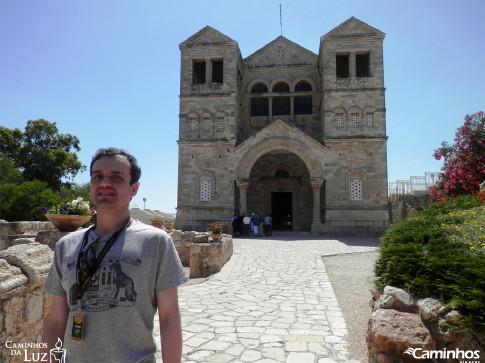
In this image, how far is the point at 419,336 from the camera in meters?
3.44

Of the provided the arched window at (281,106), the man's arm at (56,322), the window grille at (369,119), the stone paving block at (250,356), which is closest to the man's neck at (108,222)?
the man's arm at (56,322)

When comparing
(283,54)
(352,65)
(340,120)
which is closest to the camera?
(340,120)

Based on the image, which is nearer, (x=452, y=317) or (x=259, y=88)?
(x=452, y=317)

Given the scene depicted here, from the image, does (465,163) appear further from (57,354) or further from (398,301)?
(57,354)

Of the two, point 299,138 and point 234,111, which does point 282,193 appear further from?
point 234,111

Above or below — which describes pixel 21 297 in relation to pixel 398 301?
above

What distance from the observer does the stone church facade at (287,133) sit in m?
21.9

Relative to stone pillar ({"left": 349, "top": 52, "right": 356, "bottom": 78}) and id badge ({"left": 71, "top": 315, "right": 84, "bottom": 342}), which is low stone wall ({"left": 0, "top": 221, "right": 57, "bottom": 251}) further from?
stone pillar ({"left": 349, "top": 52, "right": 356, "bottom": 78})

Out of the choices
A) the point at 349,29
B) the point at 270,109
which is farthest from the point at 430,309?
the point at 349,29

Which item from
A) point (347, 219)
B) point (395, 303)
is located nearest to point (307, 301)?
point (395, 303)

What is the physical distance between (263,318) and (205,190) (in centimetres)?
1761

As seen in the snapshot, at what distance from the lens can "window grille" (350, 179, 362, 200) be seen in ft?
71.5

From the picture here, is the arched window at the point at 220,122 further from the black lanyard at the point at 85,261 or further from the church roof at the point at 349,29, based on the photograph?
the black lanyard at the point at 85,261

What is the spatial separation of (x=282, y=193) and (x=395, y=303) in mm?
21267
